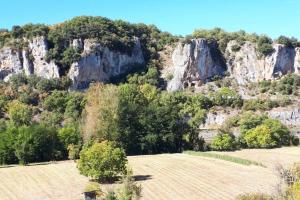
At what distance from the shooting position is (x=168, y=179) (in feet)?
193

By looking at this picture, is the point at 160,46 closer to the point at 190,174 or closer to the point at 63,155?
the point at 63,155

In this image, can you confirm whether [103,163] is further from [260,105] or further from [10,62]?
[10,62]

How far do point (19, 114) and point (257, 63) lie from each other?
220 feet

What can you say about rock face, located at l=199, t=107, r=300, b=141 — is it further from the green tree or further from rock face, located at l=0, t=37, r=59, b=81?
the green tree

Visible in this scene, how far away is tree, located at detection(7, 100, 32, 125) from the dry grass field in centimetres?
2877

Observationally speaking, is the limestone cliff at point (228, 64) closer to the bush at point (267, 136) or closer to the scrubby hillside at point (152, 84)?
the scrubby hillside at point (152, 84)

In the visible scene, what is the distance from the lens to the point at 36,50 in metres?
137

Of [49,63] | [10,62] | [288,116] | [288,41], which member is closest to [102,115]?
[288,116]

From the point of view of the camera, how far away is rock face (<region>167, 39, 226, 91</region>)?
466 ft

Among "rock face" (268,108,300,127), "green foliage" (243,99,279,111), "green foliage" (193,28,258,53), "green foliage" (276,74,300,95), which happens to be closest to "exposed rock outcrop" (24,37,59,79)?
"green foliage" (193,28,258,53)

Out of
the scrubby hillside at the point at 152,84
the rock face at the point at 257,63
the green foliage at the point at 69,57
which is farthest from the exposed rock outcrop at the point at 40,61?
the rock face at the point at 257,63

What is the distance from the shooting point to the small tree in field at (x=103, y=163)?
59.1m

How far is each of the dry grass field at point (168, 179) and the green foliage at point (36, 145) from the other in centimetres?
436

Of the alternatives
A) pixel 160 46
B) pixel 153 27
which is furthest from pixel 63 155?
pixel 153 27
